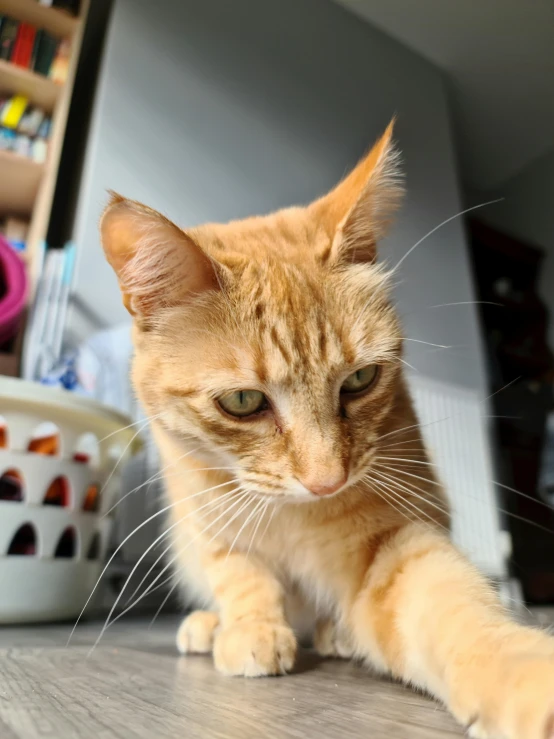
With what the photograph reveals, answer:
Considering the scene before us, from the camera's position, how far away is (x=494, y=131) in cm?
293

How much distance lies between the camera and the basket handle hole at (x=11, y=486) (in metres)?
1.08

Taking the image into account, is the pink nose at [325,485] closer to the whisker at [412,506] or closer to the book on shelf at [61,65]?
the whisker at [412,506]

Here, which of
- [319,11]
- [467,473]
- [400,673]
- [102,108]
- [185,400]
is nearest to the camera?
[400,673]

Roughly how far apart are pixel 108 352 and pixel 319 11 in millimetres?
1636

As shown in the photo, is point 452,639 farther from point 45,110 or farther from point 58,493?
point 45,110

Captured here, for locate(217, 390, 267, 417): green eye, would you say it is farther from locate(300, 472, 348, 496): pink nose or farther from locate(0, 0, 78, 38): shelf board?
→ locate(0, 0, 78, 38): shelf board

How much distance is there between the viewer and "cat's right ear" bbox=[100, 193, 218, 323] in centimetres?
67

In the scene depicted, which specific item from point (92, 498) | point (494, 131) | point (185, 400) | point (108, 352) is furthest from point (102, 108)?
point (494, 131)

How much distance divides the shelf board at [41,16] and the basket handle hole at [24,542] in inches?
61.2

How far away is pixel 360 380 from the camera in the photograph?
2.46 feet

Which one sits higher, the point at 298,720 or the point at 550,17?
the point at 550,17

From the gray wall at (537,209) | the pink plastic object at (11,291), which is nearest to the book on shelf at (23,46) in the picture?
the pink plastic object at (11,291)

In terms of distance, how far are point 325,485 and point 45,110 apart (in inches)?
66.3

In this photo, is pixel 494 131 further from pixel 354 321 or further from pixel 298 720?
pixel 298 720
